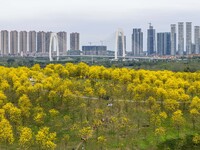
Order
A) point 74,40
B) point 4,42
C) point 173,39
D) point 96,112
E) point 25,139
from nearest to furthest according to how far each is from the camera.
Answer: point 25,139 < point 96,112 < point 4,42 < point 74,40 < point 173,39

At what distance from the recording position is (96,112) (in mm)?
40531

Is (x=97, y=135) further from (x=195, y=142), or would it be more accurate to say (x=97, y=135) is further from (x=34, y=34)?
(x=34, y=34)

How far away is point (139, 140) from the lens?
37.8 metres

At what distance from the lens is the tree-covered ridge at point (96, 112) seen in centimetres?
3675

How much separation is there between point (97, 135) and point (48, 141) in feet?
22.3

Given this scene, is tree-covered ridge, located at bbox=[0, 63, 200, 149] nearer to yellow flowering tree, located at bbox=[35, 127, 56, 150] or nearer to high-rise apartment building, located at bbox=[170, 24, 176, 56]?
yellow flowering tree, located at bbox=[35, 127, 56, 150]

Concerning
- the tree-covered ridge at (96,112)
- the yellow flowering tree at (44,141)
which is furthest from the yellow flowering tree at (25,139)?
the yellow flowering tree at (44,141)

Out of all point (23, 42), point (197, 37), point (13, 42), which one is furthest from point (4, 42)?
point (197, 37)

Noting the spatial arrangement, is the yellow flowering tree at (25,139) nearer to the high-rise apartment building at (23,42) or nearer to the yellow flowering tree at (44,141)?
the yellow flowering tree at (44,141)

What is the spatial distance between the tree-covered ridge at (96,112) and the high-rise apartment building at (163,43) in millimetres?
141367

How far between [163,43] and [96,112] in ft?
522

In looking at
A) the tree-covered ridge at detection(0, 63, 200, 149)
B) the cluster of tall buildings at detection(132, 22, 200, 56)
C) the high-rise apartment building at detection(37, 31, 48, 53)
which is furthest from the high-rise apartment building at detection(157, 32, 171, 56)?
the tree-covered ridge at detection(0, 63, 200, 149)

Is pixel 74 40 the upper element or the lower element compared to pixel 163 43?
upper

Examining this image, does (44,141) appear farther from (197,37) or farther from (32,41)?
(197,37)
